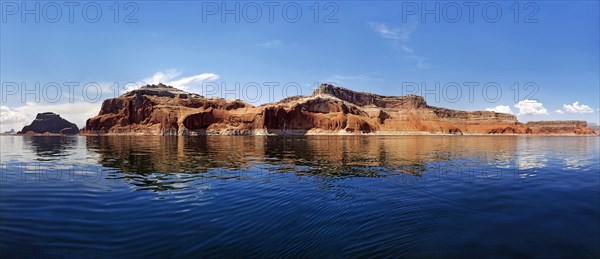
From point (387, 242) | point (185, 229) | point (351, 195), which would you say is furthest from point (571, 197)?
point (185, 229)

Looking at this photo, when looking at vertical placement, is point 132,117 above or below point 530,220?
above

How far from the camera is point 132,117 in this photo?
182125mm

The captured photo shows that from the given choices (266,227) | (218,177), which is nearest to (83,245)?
(266,227)

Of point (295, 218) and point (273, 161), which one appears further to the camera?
point (273, 161)

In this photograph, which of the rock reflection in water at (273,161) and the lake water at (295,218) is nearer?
the lake water at (295,218)

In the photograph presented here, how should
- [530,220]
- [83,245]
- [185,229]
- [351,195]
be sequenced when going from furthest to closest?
[351,195] < [530,220] < [185,229] < [83,245]

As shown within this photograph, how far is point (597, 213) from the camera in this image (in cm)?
1274

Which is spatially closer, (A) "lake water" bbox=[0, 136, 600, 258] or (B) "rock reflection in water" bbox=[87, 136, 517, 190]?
(A) "lake water" bbox=[0, 136, 600, 258]

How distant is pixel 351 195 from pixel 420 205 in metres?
3.30

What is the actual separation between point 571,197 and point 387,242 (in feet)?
42.4

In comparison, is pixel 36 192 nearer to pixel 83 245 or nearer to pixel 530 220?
pixel 83 245

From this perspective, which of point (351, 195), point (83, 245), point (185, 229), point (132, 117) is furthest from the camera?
point (132, 117)

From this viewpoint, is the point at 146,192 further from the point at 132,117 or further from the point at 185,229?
the point at 132,117

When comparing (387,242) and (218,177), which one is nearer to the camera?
(387,242)
